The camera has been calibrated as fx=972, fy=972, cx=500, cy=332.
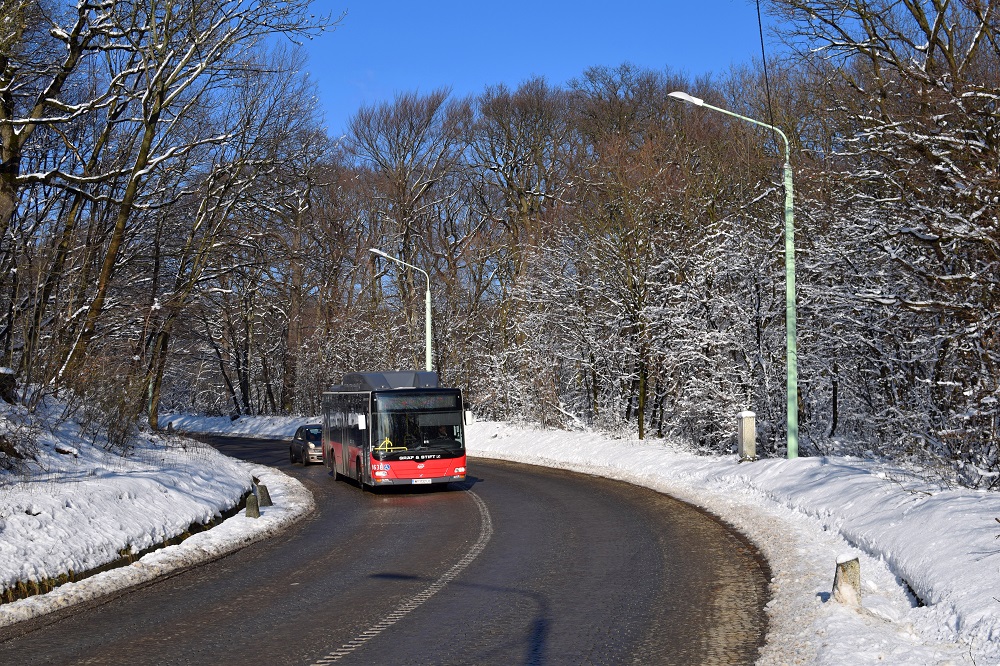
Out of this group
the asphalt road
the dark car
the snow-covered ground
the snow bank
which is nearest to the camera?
the snow-covered ground

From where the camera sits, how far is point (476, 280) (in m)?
49.4

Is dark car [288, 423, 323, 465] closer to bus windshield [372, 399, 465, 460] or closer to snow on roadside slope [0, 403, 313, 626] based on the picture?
bus windshield [372, 399, 465, 460]

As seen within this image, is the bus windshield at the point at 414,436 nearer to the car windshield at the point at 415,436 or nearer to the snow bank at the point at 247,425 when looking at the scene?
the car windshield at the point at 415,436

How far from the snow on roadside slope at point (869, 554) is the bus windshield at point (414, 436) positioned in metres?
5.17

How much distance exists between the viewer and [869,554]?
1164 centimetres

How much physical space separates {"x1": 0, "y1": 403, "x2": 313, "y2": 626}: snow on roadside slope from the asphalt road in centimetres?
45

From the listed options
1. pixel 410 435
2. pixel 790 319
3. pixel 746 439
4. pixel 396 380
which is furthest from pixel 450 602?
pixel 396 380

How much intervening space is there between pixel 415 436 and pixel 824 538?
1174cm

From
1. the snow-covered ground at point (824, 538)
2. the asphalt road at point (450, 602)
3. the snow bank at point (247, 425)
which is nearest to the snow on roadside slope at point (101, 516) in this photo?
the snow-covered ground at point (824, 538)

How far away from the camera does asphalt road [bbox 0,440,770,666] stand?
26.3ft

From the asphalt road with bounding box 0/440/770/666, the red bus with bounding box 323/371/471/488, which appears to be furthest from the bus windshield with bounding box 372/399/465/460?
the asphalt road with bounding box 0/440/770/666

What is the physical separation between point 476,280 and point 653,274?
65.0 ft

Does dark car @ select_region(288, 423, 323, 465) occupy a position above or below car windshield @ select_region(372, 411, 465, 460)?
below

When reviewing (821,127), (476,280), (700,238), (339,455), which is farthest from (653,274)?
(476,280)
